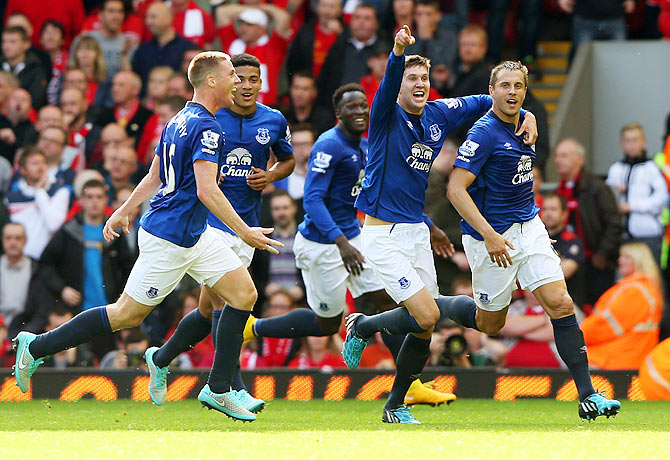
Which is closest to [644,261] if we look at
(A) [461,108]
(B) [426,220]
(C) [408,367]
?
(B) [426,220]

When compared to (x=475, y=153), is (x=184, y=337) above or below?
below

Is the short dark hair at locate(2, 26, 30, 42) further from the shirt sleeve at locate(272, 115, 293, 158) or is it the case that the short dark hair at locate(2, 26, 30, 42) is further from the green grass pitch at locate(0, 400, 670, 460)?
the shirt sleeve at locate(272, 115, 293, 158)

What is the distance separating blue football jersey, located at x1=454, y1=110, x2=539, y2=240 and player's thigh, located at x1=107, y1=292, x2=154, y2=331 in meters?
2.25

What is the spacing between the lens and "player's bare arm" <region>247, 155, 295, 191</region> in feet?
31.1

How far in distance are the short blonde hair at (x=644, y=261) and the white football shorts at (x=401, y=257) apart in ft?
10.7

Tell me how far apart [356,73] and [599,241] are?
128 inches

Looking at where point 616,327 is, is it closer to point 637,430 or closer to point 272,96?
point 637,430

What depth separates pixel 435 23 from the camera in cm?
1397

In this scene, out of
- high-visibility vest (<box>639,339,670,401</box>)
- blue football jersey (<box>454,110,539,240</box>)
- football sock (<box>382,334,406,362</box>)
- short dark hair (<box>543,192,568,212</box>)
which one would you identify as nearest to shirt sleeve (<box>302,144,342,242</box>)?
football sock (<box>382,334,406,362</box>)

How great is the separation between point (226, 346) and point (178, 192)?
106 centimetres

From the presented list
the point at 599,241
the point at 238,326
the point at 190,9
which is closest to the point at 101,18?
the point at 190,9

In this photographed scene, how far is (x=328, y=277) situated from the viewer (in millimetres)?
10258

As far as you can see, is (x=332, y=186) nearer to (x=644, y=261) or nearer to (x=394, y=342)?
(x=394, y=342)

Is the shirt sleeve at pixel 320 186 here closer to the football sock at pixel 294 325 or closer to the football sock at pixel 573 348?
the football sock at pixel 294 325
